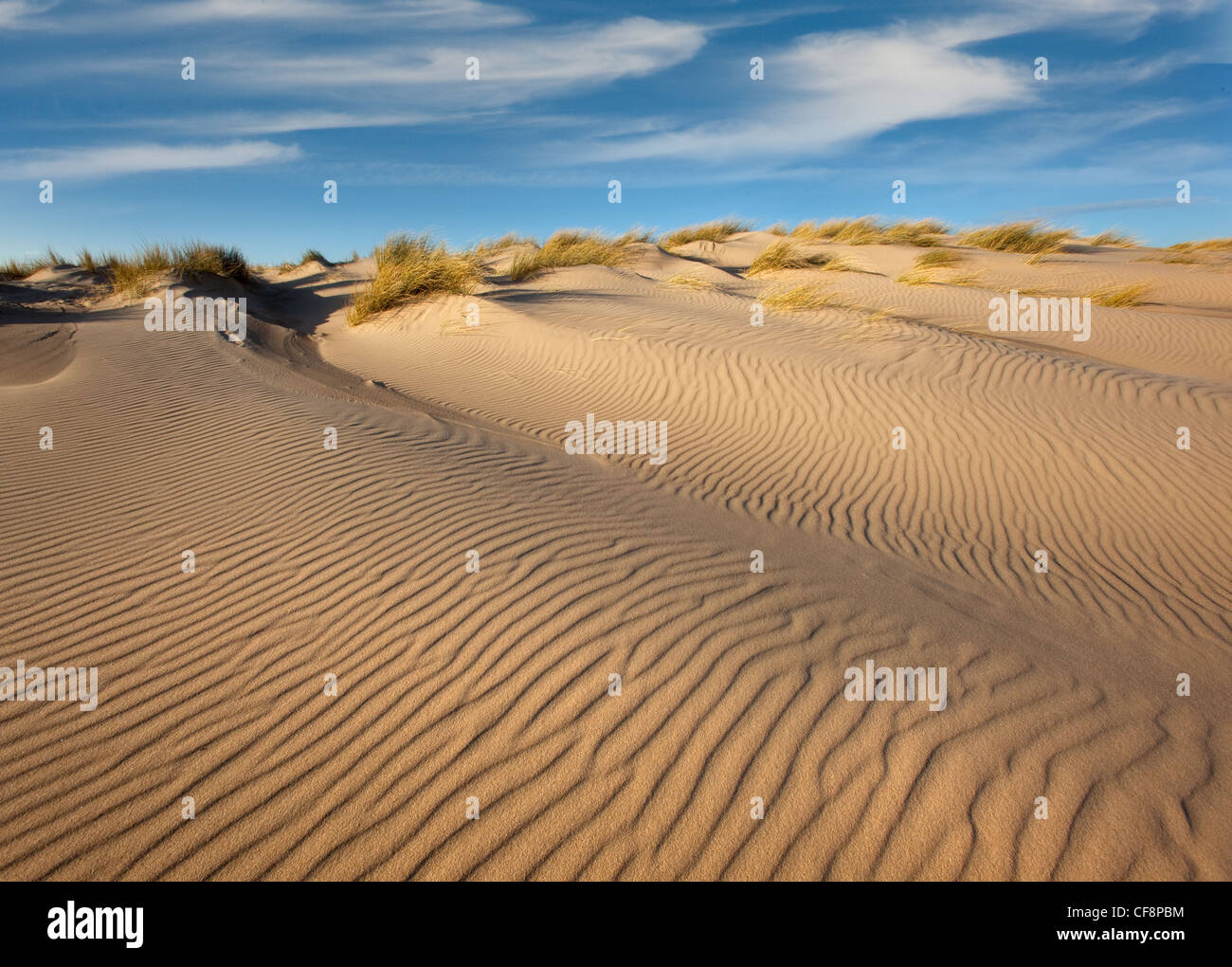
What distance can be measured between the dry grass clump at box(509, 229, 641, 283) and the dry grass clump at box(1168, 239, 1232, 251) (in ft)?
65.5

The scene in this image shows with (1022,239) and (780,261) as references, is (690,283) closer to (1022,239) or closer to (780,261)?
(780,261)

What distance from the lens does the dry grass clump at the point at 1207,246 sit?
830 inches

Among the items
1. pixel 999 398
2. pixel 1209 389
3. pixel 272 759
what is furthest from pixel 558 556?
pixel 1209 389

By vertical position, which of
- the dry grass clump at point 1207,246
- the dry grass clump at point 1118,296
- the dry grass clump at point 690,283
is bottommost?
the dry grass clump at point 1118,296

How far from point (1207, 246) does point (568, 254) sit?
2268 centimetres

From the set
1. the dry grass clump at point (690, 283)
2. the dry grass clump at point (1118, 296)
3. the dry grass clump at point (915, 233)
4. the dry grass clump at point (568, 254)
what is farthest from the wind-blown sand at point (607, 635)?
the dry grass clump at point (915, 233)

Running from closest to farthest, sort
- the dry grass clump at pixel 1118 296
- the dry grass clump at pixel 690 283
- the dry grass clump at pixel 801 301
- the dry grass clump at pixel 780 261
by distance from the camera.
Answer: the dry grass clump at pixel 801 301
the dry grass clump at pixel 1118 296
the dry grass clump at pixel 690 283
the dry grass clump at pixel 780 261

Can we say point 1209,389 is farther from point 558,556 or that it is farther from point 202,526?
point 202,526

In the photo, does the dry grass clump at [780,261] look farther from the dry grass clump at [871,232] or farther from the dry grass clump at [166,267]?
the dry grass clump at [166,267]

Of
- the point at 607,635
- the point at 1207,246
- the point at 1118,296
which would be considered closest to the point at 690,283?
the point at 1118,296

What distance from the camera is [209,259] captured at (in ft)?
52.6

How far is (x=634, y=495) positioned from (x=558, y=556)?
1.56 m

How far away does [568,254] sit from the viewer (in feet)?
55.9

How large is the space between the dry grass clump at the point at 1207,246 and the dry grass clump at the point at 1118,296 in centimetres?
1220
